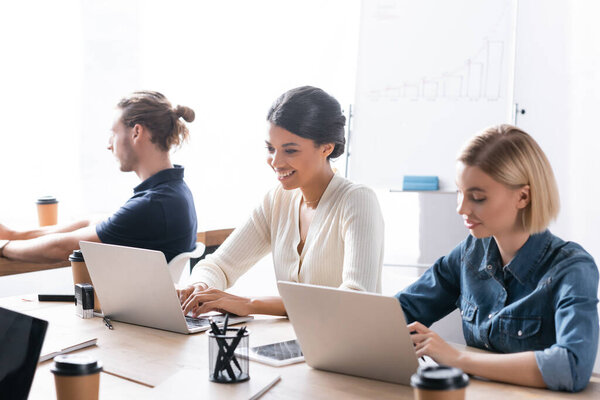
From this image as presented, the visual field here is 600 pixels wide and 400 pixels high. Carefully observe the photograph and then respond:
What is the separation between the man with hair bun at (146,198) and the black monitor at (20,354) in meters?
1.35

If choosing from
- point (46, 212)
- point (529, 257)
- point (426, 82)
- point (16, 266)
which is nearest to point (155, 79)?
point (46, 212)

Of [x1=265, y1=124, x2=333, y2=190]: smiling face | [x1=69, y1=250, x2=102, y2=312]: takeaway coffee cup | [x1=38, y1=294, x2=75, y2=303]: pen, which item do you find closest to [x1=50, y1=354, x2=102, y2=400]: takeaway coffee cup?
[x1=69, y1=250, x2=102, y2=312]: takeaway coffee cup

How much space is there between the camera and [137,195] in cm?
250

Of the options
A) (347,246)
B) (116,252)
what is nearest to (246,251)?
(347,246)

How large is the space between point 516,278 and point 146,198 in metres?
1.39

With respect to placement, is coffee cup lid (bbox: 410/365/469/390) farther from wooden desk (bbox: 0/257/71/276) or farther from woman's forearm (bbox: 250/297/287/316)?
wooden desk (bbox: 0/257/71/276)

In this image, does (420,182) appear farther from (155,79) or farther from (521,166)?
(521,166)

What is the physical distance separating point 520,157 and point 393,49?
2281 mm

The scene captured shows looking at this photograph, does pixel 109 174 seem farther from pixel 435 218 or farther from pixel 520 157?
pixel 520 157

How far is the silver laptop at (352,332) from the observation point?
122cm

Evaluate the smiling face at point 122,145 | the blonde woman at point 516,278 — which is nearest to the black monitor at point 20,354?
the blonde woman at point 516,278

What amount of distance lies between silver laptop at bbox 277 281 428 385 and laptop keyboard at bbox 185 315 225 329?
0.39 metres

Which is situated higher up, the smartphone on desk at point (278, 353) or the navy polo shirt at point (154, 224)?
the navy polo shirt at point (154, 224)

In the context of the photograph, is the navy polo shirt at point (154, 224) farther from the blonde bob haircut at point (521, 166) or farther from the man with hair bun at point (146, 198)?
the blonde bob haircut at point (521, 166)
